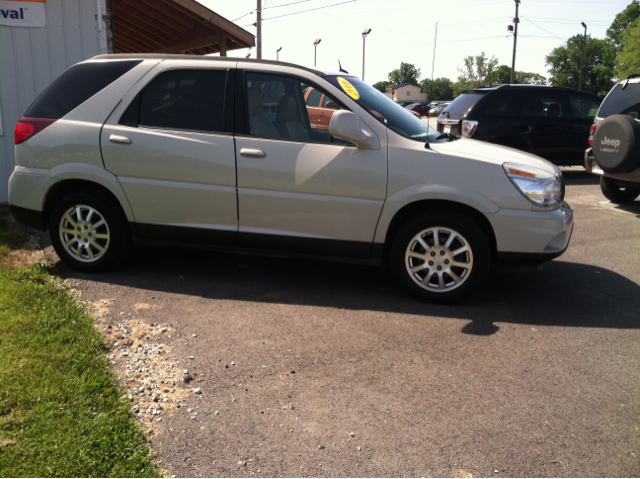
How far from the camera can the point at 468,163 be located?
5.02 m

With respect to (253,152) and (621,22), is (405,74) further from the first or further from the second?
(253,152)

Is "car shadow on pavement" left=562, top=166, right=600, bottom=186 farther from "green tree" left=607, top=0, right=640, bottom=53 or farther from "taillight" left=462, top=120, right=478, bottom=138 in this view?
"green tree" left=607, top=0, right=640, bottom=53

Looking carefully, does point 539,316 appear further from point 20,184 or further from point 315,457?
point 20,184

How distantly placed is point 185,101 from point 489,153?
2685 mm

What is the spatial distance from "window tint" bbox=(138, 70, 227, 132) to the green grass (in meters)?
1.81

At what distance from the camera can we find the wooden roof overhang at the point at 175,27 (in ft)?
34.8

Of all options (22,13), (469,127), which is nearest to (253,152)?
(22,13)

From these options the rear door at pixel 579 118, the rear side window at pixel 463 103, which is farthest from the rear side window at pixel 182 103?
the rear door at pixel 579 118

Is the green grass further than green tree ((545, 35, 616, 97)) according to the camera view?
No

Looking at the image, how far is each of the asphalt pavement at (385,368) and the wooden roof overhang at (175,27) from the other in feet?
18.6

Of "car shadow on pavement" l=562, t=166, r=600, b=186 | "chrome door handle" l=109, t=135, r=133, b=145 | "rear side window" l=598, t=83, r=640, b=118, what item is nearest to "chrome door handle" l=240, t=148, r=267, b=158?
"chrome door handle" l=109, t=135, r=133, b=145

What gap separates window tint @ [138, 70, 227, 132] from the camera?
5.44 meters

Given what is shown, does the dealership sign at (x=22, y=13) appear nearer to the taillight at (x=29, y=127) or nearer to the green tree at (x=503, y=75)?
the taillight at (x=29, y=127)

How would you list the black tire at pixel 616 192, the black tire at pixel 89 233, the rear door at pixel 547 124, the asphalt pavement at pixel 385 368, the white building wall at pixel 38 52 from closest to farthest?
the asphalt pavement at pixel 385 368
the black tire at pixel 89 233
the white building wall at pixel 38 52
the black tire at pixel 616 192
the rear door at pixel 547 124
